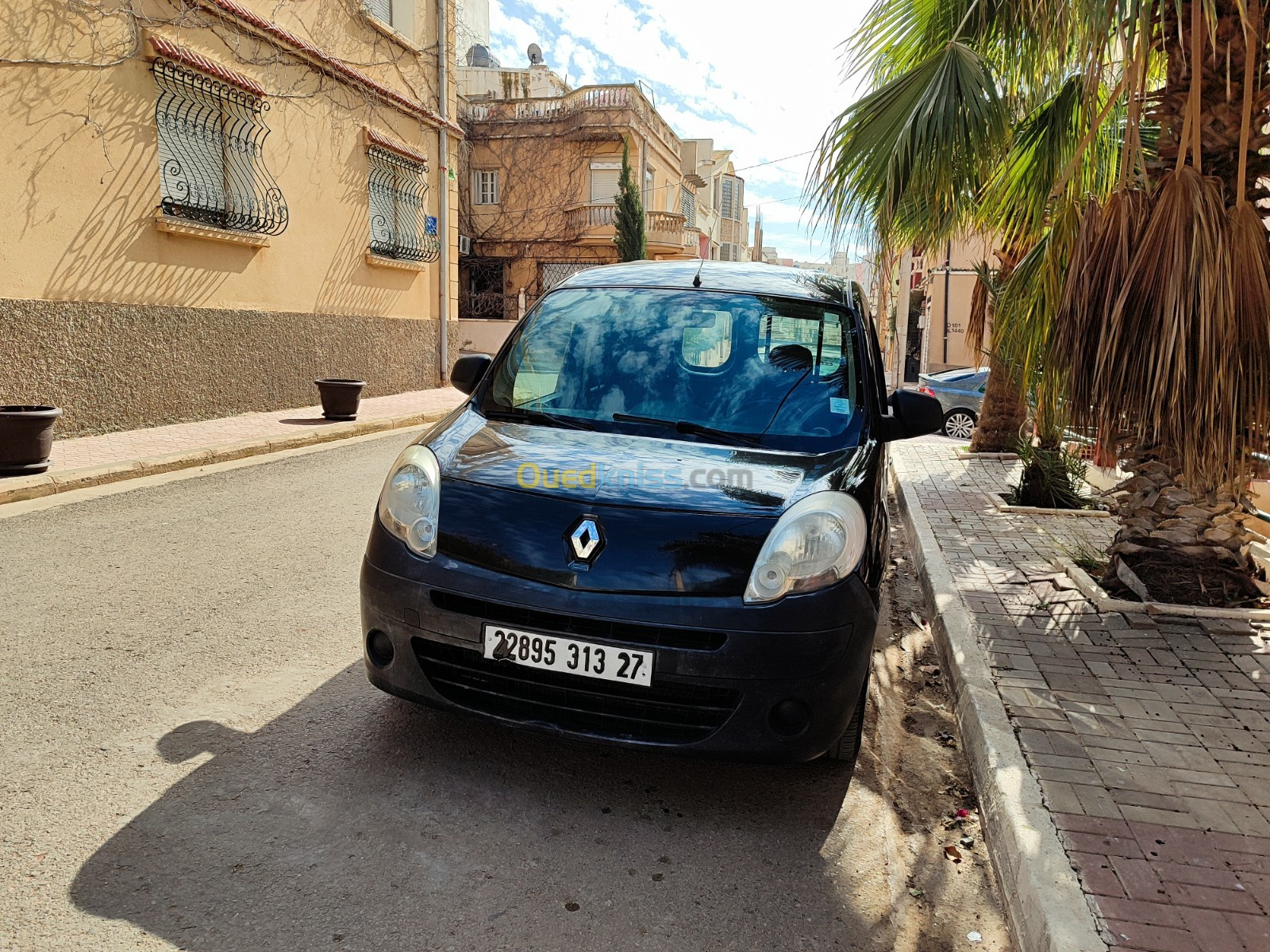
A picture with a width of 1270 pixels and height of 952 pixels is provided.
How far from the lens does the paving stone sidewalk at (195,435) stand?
9000 mm

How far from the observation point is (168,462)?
29.4 feet

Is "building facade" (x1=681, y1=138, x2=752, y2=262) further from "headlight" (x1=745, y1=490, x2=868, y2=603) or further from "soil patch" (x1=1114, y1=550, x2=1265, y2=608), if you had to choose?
"headlight" (x1=745, y1=490, x2=868, y2=603)

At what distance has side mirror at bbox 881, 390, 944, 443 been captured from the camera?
3834 mm

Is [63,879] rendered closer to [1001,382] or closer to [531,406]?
[531,406]

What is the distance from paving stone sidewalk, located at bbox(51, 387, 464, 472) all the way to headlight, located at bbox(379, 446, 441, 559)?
6.27m

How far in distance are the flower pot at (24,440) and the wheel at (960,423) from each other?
13624 millimetres

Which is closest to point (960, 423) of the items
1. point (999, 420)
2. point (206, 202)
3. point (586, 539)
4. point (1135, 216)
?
point (999, 420)

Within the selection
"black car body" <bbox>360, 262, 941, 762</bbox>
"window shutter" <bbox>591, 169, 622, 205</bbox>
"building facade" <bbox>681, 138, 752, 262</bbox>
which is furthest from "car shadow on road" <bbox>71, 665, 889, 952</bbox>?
"building facade" <bbox>681, 138, 752, 262</bbox>

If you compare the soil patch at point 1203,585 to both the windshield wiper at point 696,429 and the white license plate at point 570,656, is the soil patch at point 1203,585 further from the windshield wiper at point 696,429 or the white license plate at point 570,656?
the white license plate at point 570,656

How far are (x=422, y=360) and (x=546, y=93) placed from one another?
A: 24.9 meters

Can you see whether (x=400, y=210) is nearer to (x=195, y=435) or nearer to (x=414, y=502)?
(x=195, y=435)

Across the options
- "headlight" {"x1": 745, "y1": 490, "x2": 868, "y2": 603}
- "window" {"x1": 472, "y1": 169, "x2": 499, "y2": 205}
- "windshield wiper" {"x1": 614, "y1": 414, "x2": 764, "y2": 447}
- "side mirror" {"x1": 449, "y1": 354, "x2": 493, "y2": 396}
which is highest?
"window" {"x1": 472, "y1": 169, "x2": 499, "y2": 205}

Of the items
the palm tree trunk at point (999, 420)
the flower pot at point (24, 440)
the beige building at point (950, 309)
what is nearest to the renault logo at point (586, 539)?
the flower pot at point (24, 440)

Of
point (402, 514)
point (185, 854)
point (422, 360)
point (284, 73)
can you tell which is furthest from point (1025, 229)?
point (422, 360)
